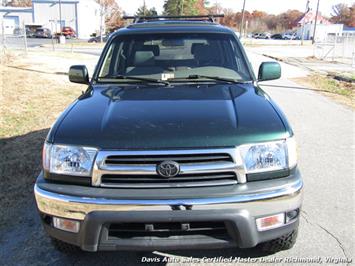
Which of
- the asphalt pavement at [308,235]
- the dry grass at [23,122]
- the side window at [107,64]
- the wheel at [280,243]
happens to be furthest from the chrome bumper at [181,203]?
the side window at [107,64]

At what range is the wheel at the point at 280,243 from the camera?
10.4 feet

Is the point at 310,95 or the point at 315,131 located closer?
the point at 315,131

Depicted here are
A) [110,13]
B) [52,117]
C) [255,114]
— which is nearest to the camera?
[255,114]

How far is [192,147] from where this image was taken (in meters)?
2.64

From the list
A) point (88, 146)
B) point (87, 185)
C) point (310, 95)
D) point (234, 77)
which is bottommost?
point (310, 95)

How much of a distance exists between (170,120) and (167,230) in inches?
29.3

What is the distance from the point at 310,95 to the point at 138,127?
32.3ft

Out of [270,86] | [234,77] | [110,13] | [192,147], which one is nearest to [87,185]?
[192,147]

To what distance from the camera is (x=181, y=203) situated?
2.59m

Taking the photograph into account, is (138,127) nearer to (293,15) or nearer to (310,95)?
(310,95)

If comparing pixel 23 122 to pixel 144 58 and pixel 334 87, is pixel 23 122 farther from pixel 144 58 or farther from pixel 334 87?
pixel 334 87

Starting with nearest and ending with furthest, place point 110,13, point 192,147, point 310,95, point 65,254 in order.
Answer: point 192,147 < point 65,254 < point 310,95 < point 110,13

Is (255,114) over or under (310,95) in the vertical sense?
over

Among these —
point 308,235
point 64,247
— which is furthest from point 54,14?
point 308,235
